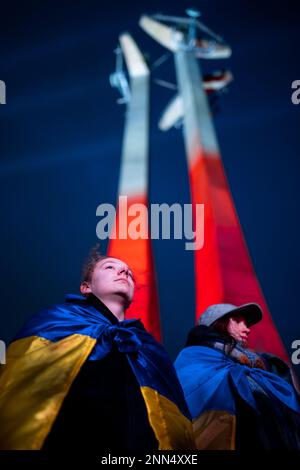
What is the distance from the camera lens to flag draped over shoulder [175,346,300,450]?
2492 millimetres

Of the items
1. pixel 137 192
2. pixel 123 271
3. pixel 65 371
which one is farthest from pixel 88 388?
pixel 137 192

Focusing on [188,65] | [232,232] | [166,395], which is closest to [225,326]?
[166,395]

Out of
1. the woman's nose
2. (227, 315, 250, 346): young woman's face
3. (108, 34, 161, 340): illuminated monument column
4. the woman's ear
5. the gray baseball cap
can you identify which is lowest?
(227, 315, 250, 346): young woman's face

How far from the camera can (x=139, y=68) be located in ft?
29.1

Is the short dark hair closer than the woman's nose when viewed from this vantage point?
No

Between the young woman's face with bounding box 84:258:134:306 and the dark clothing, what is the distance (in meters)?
0.57

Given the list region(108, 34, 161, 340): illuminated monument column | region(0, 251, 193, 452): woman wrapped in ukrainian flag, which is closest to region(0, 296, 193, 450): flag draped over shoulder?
region(0, 251, 193, 452): woman wrapped in ukrainian flag

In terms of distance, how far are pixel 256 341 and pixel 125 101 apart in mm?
6698

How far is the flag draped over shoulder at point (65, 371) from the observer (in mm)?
1766

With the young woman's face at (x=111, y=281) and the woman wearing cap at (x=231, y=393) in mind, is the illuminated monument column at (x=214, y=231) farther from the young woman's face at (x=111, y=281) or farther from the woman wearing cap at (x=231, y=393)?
the young woman's face at (x=111, y=281)

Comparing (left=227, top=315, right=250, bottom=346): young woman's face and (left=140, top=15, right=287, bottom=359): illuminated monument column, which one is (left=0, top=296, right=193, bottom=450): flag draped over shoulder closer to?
(left=227, top=315, right=250, bottom=346): young woman's face

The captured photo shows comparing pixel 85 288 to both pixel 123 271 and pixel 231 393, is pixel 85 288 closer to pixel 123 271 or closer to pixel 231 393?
pixel 123 271

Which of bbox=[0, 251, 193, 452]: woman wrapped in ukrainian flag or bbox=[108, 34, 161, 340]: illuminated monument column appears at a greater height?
bbox=[108, 34, 161, 340]: illuminated monument column

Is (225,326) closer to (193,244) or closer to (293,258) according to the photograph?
(193,244)
